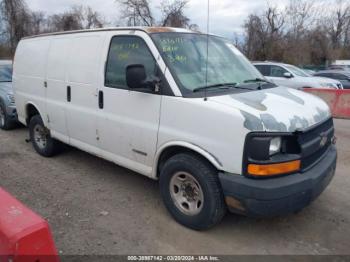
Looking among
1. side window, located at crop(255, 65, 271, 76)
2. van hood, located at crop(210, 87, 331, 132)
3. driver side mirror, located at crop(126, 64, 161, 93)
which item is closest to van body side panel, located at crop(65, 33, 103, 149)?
driver side mirror, located at crop(126, 64, 161, 93)

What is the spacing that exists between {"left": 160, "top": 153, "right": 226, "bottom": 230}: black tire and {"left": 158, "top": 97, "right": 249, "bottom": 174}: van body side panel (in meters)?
0.16

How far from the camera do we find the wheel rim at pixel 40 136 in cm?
588

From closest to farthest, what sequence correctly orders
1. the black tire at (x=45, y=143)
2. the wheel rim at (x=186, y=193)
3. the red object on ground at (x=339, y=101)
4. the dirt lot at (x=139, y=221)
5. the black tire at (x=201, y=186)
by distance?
the black tire at (x=201, y=186)
the dirt lot at (x=139, y=221)
the wheel rim at (x=186, y=193)
the black tire at (x=45, y=143)
the red object on ground at (x=339, y=101)

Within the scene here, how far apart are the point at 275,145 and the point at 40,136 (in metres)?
4.48

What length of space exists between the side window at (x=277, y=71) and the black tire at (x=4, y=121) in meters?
9.77

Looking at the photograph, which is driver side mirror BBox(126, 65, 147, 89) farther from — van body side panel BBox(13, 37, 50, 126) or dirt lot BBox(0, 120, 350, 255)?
van body side panel BBox(13, 37, 50, 126)

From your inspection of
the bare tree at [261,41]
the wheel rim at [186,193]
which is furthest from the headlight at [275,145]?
the bare tree at [261,41]

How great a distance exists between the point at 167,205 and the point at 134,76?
1481 millimetres

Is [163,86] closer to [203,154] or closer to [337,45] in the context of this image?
[203,154]

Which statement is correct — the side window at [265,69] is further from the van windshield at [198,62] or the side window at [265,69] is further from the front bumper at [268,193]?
the front bumper at [268,193]

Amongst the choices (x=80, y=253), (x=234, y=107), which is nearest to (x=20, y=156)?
(x=80, y=253)

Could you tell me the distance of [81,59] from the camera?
457cm

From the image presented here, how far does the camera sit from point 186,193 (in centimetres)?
359

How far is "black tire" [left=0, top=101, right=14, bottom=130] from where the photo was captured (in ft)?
25.6
